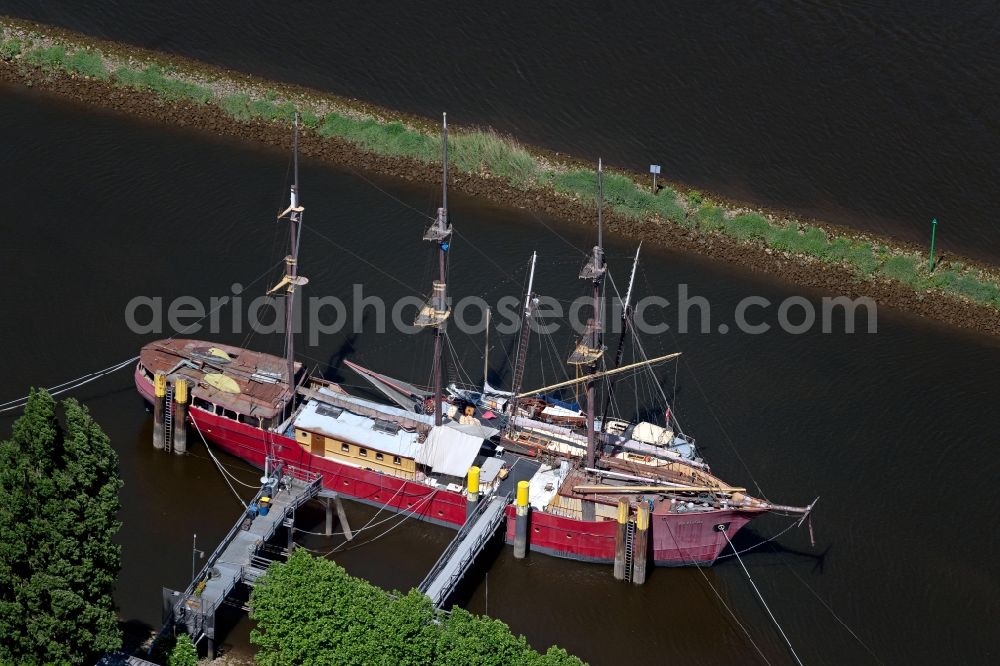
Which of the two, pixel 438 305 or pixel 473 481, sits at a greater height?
pixel 438 305

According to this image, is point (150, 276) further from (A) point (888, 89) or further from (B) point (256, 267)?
(A) point (888, 89)

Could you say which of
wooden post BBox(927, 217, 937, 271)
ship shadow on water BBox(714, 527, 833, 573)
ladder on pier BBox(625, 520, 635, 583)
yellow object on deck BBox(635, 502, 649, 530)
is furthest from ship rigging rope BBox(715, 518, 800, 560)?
wooden post BBox(927, 217, 937, 271)

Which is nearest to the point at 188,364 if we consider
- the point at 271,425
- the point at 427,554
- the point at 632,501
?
the point at 271,425

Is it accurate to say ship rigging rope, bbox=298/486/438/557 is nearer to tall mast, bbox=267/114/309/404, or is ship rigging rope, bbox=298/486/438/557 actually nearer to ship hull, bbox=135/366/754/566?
ship hull, bbox=135/366/754/566

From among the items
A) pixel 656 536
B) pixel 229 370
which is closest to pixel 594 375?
pixel 656 536

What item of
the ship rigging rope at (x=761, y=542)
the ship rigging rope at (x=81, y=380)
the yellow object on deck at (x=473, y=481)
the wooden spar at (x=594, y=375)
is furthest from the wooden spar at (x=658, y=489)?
the ship rigging rope at (x=81, y=380)

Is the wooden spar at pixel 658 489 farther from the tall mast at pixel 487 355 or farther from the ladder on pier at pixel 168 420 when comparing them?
the ladder on pier at pixel 168 420

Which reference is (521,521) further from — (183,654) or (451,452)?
(183,654)
